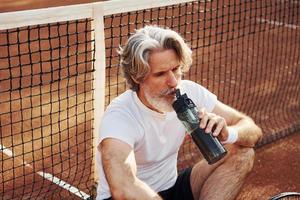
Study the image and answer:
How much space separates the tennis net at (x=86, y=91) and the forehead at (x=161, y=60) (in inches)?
43.6

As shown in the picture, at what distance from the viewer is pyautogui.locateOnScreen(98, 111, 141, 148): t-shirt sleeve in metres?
3.53

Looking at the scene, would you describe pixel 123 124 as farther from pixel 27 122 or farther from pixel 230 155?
pixel 27 122

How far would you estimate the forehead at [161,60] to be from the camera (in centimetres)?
360

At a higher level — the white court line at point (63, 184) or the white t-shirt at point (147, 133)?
the white t-shirt at point (147, 133)

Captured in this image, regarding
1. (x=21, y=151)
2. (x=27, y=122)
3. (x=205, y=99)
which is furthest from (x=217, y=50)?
(x=205, y=99)

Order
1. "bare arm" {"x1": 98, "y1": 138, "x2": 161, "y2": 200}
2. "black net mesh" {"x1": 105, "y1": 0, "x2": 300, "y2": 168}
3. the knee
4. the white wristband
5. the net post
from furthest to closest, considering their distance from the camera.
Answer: "black net mesh" {"x1": 105, "y1": 0, "x2": 300, "y2": 168}, the net post, the knee, the white wristband, "bare arm" {"x1": 98, "y1": 138, "x2": 161, "y2": 200}

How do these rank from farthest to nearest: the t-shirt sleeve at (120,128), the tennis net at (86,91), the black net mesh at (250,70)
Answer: the black net mesh at (250,70)
the tennis net at (86,91)
the t-shirt sleeve at (120,128)

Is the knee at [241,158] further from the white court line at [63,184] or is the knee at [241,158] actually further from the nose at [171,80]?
the white court line at [63,184]

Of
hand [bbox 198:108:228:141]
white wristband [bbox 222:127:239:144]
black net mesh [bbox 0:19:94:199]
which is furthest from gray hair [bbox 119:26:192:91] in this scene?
black net mesh [bbox 0:19:94:199]

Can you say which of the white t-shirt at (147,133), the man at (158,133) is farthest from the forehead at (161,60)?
the white t-shirt at (147,133)

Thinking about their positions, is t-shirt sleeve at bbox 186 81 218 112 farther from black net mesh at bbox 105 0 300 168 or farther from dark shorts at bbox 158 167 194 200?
black net mesh at bbox 105 0 300 168

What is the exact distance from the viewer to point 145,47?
3.57 metres

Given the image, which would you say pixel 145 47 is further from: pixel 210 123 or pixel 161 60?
pixel 210 123

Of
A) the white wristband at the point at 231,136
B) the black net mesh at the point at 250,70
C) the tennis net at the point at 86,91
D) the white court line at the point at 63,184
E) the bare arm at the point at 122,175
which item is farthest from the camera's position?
the black net mesh at the point at 250,70
